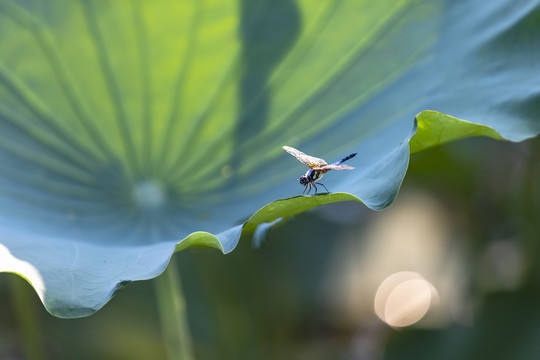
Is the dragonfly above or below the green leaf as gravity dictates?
above

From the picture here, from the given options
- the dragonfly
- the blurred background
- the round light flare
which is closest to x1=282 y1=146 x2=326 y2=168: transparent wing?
the dragonfly

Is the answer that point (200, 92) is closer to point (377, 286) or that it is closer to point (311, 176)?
point (311, 176)

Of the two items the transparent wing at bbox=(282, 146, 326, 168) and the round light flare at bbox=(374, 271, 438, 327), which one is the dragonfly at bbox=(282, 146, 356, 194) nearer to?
the transparent wing at bbox=(282, 146, 326, 168)

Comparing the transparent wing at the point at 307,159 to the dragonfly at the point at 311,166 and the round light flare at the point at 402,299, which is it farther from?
the round light flare at the point at 402,299

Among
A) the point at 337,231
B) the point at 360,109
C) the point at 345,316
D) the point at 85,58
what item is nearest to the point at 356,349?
the point at 345,316

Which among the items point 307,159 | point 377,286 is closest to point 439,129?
point 307,159

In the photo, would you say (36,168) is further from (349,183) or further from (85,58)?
(349,183)

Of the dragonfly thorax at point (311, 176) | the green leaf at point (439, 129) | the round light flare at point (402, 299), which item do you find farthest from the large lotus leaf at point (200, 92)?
the round light flare at point (402, 299)
